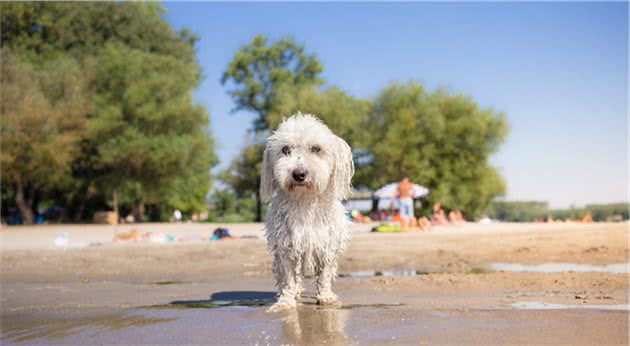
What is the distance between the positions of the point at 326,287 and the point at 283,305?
62 cm

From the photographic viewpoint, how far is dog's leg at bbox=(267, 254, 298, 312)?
7.44m

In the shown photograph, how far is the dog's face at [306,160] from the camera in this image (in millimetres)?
7207

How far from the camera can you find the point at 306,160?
7.25 metres

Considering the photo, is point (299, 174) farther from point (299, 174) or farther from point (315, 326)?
point (315, 326)

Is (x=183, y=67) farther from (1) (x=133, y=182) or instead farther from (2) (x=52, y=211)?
(2) (x=52, y=211)

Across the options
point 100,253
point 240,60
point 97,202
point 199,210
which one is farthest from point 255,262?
point 199,210

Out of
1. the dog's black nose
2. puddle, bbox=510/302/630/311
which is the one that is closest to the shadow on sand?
the dog's black nose

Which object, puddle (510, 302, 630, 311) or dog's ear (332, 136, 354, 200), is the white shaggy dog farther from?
puddle (510, 302, 630, 311)

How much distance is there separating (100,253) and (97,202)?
43039mm

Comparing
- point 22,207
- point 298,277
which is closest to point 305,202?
point 298,277

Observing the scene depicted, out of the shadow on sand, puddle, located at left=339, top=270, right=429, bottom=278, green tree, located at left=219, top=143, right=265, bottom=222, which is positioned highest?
green tree, located at left=219, top=143, right=265, bottom=222

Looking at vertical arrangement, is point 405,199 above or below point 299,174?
above

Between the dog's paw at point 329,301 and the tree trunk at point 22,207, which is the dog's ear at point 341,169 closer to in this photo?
the dog's paw at point 329,301

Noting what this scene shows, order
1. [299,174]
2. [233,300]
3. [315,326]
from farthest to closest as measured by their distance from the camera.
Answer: [233,300]
[299,174]
[315,326]
